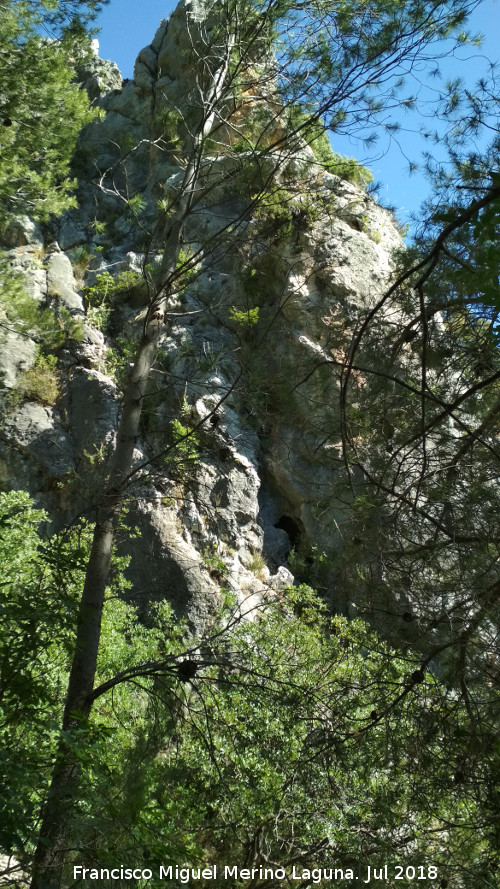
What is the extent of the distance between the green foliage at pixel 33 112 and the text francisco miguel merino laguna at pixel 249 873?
5904 millimetres

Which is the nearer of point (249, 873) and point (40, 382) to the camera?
point (249, 873)

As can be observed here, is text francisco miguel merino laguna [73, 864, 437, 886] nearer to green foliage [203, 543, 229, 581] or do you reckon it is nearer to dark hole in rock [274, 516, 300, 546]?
green foliage [203, 543, 229, 581]

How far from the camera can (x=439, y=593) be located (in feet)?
11.0

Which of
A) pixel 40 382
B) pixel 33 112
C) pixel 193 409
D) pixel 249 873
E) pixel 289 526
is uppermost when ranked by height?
pixel 40 382

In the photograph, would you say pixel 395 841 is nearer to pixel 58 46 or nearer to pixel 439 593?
pixel 439 593

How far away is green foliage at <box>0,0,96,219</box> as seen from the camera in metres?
6.10

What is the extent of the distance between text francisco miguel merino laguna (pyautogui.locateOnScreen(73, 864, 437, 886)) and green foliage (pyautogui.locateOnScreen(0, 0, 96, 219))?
5.90 meters

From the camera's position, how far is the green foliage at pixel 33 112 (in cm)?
610

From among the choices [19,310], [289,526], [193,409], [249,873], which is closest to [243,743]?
[249,873]

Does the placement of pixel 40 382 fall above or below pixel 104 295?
below

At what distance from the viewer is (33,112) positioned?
A: 21.9ft

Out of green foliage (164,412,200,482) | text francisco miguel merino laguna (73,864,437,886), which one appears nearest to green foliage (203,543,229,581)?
text francisco miguel merino laguna (73,864,437,886)

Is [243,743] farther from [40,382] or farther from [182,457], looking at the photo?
[40,382]

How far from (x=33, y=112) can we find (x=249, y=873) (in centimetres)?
713
